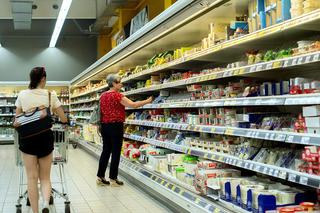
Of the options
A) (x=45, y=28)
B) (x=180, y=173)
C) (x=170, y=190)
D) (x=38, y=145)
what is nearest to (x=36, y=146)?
(x=38, y=145)

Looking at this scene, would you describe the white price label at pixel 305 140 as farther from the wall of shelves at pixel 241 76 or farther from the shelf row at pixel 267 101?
the shelf row at pixel 267 101

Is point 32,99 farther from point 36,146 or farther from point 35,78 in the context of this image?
point 36,146

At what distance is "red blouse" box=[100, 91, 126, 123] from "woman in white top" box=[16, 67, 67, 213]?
2121 mm

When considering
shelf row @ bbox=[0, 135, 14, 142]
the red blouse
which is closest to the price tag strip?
the red blouse

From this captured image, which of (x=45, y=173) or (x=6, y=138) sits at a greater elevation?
(x=45, y=173)

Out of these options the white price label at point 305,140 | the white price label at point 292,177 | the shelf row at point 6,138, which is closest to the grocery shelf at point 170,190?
the white price label at point 292,177

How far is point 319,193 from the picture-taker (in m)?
2.91

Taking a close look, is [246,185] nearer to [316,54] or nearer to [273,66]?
[273,66]

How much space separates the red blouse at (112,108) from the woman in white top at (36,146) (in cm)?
212

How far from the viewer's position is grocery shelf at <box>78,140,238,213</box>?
384cm

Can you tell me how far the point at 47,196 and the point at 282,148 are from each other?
247cm

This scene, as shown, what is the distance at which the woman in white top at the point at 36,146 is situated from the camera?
4273 mm

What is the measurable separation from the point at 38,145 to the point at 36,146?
21 millimetres

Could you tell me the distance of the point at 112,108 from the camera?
21.7 feet
